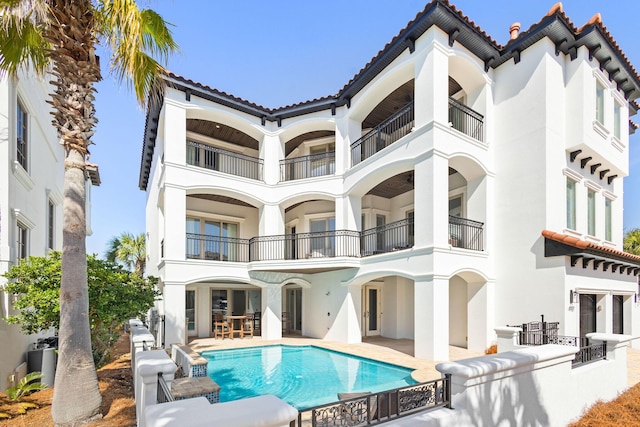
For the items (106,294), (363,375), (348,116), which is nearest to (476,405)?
(363,375)

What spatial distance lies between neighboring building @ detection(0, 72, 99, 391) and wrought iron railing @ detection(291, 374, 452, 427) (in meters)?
8.07

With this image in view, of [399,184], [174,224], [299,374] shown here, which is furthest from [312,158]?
[299,374]

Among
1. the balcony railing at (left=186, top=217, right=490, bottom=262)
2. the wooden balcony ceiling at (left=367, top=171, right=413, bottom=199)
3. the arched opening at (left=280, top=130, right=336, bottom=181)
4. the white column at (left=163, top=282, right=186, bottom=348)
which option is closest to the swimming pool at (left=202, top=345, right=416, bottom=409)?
the white column at (left=163, top=282, right=186, bottom=348)

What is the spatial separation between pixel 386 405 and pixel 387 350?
925cm

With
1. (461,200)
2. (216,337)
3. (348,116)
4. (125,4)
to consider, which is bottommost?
(216,337)

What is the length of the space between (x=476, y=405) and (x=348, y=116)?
12885 mm

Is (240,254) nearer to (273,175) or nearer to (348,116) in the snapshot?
(273,175)

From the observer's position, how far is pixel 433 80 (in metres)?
11.6

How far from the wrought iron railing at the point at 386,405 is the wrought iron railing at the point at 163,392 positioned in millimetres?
1641

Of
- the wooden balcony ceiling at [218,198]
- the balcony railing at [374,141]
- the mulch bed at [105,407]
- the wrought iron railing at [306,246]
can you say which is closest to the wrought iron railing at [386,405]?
the mulch bed at [105,407]

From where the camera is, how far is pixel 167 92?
14375 mm

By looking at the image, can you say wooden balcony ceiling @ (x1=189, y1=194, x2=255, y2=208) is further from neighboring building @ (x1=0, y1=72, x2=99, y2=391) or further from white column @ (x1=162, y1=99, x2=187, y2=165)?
neighboring building @ (x1=0, y1=72, x2=99, y2=391)

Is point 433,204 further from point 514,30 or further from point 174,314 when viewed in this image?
point 174,314

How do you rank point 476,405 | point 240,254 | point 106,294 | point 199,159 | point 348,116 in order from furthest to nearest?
1. point 240,254
2. point 199,159
3. point 348,116
4. point 106,294
5. point 476,405
